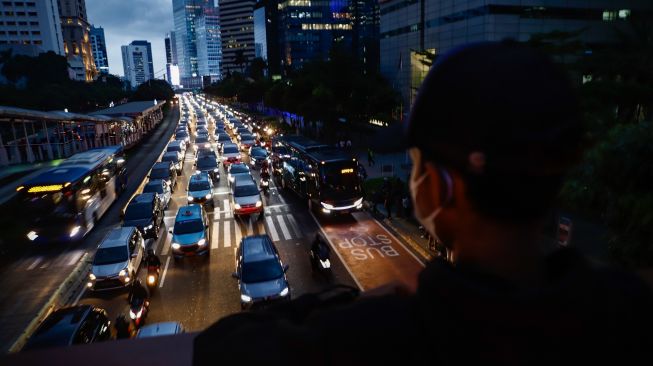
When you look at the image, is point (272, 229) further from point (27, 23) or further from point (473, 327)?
point (27, 23)

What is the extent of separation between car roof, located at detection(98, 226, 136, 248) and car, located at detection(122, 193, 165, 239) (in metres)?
2.75

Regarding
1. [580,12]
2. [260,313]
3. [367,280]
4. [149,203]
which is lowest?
[367,280]

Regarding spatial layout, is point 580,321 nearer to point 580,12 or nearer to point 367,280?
point 367,280

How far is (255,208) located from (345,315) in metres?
22.9

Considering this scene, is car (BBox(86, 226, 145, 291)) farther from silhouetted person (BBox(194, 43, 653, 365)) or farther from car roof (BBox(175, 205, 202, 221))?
silhouetted person (BBox(194, 43, 653, 365))

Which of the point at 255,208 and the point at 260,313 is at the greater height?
the point at 260,313

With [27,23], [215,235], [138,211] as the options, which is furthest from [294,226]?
[27,23]

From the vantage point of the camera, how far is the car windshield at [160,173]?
29922mm

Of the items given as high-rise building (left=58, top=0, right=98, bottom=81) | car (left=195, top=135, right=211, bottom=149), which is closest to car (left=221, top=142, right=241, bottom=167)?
car (left=195, top=135, right=211, bottom=149)

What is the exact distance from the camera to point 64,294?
15172mm

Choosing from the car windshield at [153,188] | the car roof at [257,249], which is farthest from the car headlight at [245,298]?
the car windshield at [153,188]

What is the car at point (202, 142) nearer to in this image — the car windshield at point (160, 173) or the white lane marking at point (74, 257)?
the car windshield at point (160, 173)

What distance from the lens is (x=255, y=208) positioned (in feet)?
77.7

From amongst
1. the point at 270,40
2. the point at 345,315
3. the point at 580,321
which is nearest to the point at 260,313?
the point at 345,315
